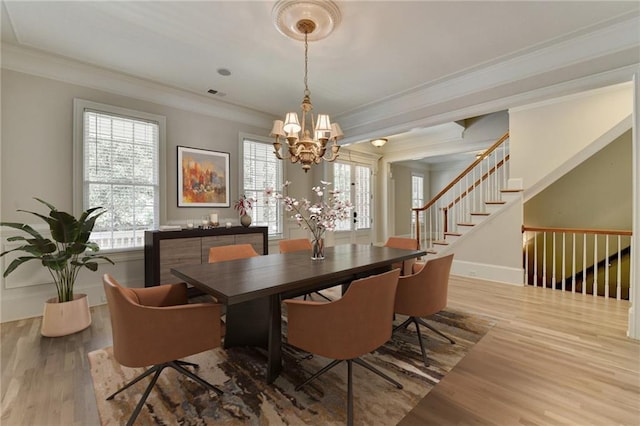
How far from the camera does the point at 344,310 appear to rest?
161cm

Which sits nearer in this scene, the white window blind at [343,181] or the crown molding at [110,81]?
the crown molding at [110,81]

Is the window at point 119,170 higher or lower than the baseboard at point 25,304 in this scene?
higher

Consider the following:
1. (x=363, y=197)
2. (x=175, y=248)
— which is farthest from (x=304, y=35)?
(x=363, y=197)

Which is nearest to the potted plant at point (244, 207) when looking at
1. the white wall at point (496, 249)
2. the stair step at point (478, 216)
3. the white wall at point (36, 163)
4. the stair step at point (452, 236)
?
the white wall at point (36, 163)

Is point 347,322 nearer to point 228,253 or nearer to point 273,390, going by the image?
point 273,390

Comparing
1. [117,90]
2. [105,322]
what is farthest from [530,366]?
[117,90]

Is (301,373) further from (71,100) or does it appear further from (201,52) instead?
(71,100)

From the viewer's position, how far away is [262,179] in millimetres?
5066

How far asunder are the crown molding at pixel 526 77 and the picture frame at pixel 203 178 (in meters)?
2.59

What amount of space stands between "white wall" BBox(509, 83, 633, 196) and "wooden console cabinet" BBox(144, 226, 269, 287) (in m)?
4.77

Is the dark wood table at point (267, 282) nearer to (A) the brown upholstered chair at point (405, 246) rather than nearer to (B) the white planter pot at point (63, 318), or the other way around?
(A) the brown upholstered chair at point (405, 246)

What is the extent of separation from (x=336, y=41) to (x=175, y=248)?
311 cm

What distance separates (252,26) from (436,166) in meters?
8.62

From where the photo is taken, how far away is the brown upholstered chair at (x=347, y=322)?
1.62 meters
